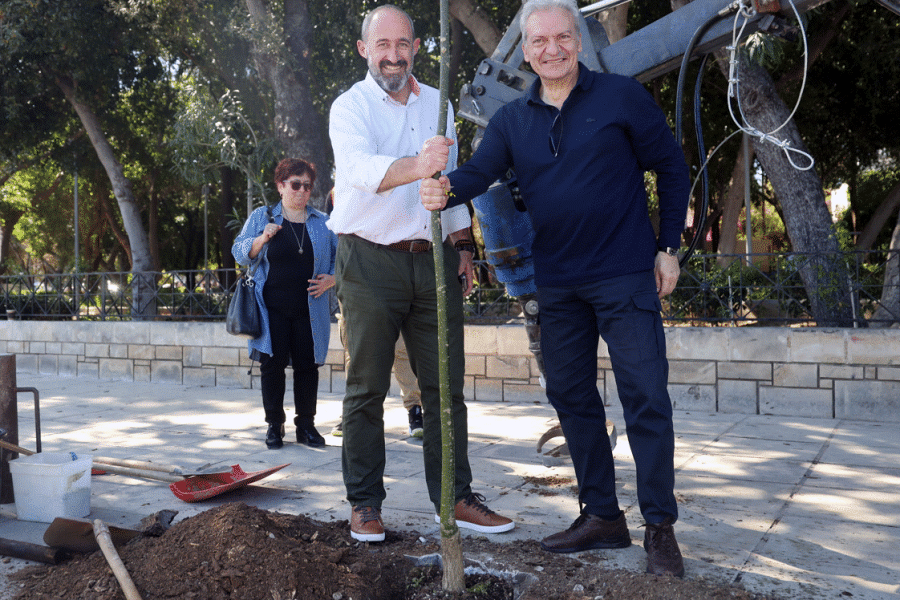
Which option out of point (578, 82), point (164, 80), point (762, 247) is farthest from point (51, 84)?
point (762, 247)

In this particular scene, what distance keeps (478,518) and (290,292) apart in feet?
8.38

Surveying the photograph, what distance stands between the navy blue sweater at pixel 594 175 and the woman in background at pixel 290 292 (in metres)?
2.46

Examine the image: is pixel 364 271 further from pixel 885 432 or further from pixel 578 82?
pixel 885 432

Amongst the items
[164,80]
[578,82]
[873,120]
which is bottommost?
[578,82]

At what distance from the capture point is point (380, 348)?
10.5 feet

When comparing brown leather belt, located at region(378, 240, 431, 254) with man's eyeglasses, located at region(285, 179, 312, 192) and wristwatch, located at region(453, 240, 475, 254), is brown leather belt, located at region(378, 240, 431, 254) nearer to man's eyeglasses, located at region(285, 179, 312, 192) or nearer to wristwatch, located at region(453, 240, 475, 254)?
wristwatch, located at region(453, 240, 475, 254)

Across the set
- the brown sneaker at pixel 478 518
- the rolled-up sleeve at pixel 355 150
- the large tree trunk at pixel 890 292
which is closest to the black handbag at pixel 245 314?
the rolled-up sleeve at pixel 355 150

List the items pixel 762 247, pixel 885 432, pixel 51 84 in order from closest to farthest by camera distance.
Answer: pixel 885 432 → pixel 51 84 → pixel 762 247

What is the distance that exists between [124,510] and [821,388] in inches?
204

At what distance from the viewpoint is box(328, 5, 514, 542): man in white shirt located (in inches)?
123

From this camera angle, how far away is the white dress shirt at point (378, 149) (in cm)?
309

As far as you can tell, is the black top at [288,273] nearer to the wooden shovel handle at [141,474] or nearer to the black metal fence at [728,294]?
the wooden shovel handle at [141,474]

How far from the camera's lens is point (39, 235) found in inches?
1254

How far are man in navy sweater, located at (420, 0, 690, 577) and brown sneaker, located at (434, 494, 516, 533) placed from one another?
0.95 ft
